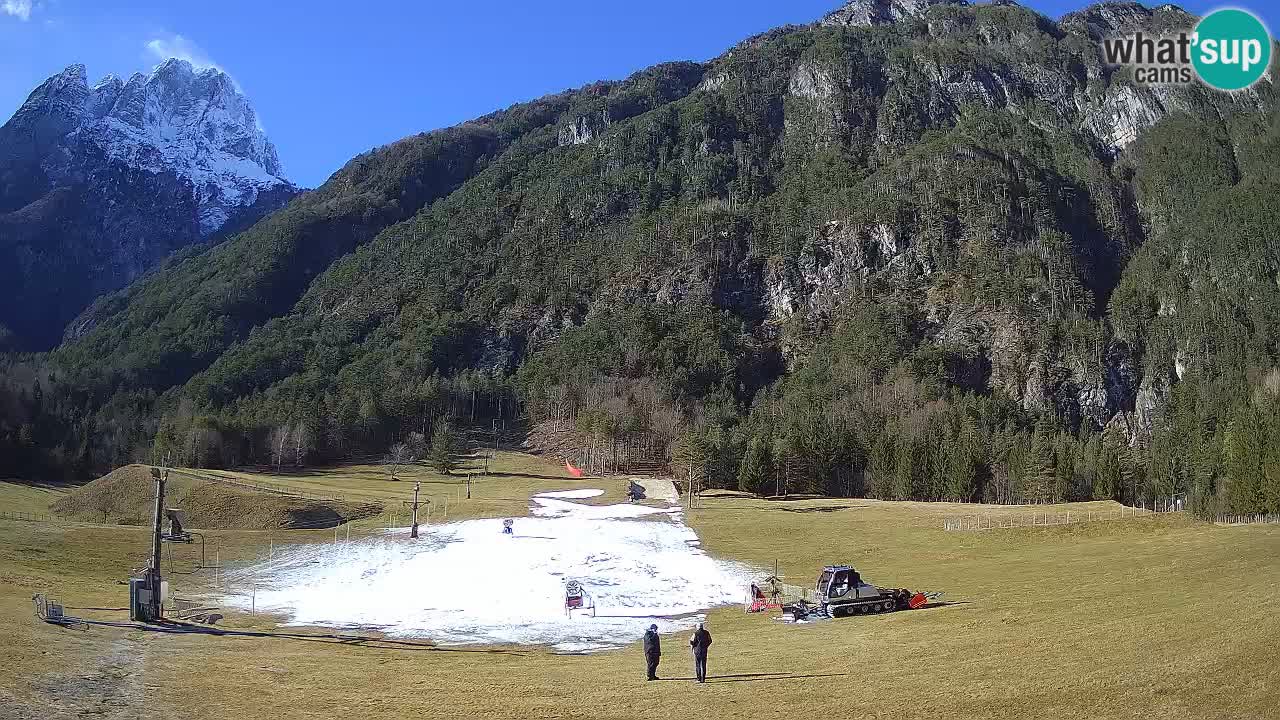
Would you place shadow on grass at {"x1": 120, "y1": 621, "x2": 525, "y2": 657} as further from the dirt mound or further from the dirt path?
the dirt path

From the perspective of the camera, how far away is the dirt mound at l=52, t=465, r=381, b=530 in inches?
2972

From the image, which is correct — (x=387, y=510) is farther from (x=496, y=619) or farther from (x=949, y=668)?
(x=949, y=668)

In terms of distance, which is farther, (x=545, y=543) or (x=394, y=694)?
(x=545, y=543)

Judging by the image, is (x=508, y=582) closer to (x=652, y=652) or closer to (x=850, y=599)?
(x=850, y=599)

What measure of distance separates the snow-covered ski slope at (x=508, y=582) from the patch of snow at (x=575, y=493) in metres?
21.3

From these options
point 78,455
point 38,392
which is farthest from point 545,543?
point 38,392

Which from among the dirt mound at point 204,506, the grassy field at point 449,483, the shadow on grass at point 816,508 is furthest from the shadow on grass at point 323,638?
the shadow on grass at point 816,508

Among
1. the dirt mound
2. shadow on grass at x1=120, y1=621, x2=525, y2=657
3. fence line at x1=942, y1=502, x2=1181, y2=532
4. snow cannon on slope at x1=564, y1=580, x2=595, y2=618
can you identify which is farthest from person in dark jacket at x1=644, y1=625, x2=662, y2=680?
the dirt mound

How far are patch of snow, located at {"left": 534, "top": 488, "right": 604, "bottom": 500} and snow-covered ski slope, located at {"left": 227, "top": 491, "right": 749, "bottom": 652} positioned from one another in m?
21.3

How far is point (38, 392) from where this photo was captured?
165 m

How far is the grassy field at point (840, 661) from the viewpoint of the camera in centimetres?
2023

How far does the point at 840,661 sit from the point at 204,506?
237ft

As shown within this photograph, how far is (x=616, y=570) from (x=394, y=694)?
29.7 meters

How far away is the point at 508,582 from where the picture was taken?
5112 centimetres
